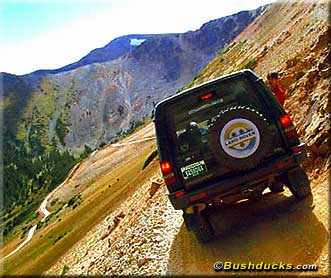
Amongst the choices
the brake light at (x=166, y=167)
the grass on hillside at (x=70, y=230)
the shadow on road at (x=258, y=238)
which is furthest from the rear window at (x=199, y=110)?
the grass on hillside at (x=70, y=230)

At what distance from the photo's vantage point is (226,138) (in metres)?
6.83

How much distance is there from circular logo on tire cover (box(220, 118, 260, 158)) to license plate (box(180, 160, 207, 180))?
0.55 m

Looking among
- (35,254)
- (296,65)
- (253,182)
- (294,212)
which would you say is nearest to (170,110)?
(253,182)

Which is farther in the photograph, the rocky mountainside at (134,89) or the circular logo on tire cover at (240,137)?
the rocky mountainside at (134,89)

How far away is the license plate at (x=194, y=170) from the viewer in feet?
23.7

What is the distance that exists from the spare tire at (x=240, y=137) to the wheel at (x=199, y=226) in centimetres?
141

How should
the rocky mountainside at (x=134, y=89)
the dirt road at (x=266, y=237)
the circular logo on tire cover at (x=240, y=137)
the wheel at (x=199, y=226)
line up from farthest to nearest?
the rocky mountainside at (x=134, y=89)
the wheel at (x=199, y=226)
the circular logo on tire cover at (x=240, y=137)
the dirt road at (x=266, y=237)

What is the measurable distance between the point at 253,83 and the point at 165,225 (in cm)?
462

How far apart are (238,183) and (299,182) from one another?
1366mm

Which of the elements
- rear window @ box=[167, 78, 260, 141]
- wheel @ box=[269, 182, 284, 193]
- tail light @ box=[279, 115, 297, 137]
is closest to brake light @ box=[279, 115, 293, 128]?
tail light @ box=[279, 115, 297, 137]

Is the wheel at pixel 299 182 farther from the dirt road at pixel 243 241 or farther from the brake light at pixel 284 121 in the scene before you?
the brake light at pixel 284 121

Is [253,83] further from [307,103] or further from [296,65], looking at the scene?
[296,65]

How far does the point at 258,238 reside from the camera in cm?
750

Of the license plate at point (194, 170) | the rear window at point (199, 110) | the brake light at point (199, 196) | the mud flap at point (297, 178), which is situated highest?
the rear window at point (199, 110)
